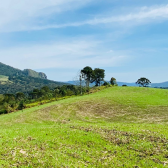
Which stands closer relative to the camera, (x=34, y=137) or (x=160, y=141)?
(x=160, y=141)

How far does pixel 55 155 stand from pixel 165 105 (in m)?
38.6

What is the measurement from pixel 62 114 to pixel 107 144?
26.6 metres

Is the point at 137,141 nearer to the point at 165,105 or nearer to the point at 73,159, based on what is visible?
the point at 73,159

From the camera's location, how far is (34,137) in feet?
52.2

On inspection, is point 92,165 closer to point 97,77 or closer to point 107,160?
point 107,160

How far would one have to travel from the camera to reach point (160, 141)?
14.8 m

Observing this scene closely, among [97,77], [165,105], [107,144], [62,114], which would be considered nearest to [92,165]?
[107,144]

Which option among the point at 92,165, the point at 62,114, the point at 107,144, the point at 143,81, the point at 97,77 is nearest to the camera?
the point at 92,165

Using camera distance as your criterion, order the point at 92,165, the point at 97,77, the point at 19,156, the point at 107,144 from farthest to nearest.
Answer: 1. the point at 97,77
2. the point at 107,144
3. the point at 19,156
4. the point at 92,165

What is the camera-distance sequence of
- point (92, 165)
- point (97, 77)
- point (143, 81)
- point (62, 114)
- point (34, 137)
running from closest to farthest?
point (92, 165)
point (34, 137)
point (62, 114)
point (97, 77)
point (143, 81)

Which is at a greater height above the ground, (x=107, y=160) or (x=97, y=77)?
(x=97, y=77)

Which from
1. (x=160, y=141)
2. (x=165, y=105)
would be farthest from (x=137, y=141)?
(x=165, y=105)

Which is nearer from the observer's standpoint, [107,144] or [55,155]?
[55,155]

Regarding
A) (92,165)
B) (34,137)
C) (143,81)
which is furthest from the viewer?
(143,81)
